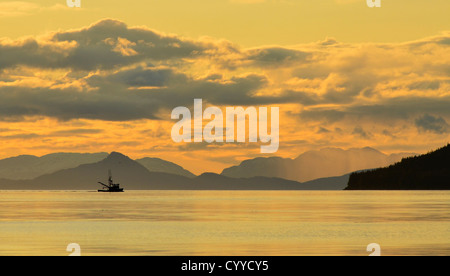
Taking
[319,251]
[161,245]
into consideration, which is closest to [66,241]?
[161,245]

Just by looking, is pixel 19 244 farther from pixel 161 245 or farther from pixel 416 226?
pixel 416 226

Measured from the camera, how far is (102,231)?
85.9 meters

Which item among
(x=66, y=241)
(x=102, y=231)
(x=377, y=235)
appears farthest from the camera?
(x=102, y=231)

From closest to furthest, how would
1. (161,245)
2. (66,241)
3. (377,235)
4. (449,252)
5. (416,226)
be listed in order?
(449,252)
(161,245)
(66,241)
(377,235)
(416,226)

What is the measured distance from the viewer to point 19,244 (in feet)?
225

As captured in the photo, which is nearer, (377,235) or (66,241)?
(66,241)

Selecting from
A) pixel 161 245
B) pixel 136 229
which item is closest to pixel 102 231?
pixel 136 229

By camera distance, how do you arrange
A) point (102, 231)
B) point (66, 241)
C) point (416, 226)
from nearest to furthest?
point (66, 241) < point (102, 231) < point (416, 226)
